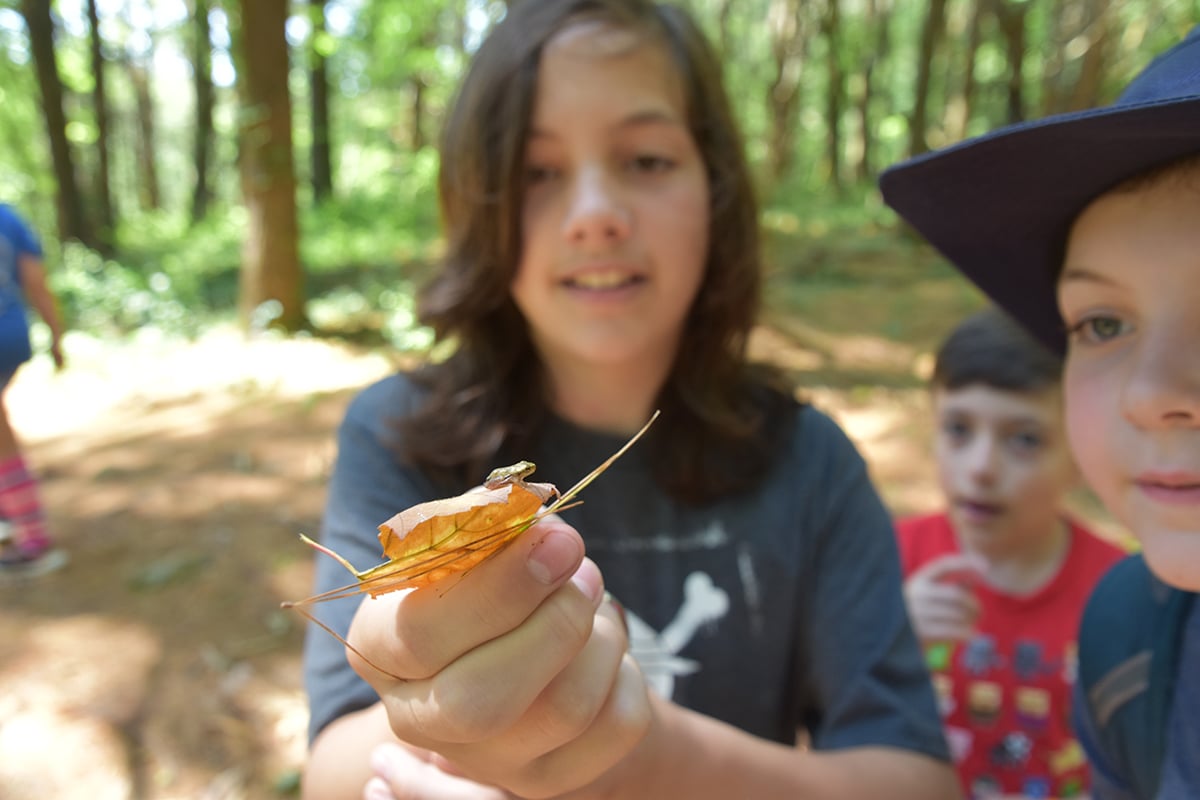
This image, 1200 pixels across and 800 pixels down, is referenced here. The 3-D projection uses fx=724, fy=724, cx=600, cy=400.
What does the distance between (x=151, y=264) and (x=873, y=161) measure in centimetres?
2097

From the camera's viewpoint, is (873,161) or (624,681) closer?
(624,681)

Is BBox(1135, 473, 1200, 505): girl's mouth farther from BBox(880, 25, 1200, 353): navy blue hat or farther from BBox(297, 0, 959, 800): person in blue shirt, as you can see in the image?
BBox(297, 0, 959, 800): person in blue shirt

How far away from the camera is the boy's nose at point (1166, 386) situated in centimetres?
91

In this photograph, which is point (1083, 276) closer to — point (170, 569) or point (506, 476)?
point (506, 476)

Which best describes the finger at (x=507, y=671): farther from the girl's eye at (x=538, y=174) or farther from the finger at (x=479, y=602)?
the girl's eye at (x=538, y=174)

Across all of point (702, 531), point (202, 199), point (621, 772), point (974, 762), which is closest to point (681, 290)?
point (702, 531)

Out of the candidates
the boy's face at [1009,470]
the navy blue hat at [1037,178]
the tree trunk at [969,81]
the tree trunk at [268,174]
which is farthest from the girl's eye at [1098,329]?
the tree trunk at [969,81]

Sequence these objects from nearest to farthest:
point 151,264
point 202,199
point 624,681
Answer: point 624,681, point 151,264, point 202,199

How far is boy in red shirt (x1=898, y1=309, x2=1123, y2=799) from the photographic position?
1.89 m

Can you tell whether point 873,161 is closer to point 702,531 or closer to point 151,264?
point 151,264

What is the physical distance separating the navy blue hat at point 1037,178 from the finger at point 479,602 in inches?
33.3

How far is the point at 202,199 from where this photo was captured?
1855cm

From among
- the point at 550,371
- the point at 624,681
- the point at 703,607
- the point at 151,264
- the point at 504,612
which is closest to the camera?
the point at 504,612

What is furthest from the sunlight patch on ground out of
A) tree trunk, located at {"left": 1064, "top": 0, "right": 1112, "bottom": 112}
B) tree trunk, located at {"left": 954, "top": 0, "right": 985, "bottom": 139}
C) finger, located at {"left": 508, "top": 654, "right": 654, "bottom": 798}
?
tree trunk, located at {"left": 954, "top": 0, "right": 985, "bottom": 139}
